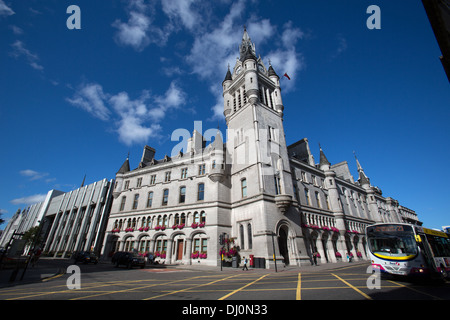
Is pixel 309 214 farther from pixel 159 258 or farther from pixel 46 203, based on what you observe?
pixel 46 203

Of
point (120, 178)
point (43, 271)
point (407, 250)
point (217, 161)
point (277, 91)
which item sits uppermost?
point (277, 91)

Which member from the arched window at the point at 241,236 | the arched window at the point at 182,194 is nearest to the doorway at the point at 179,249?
the arched window at the point at 182,194

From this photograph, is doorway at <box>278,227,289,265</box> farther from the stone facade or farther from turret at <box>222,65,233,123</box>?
turret at <box>222,65,233,123</box>

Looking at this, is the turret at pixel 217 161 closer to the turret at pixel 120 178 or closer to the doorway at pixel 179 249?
the doorway at pixel 179 249

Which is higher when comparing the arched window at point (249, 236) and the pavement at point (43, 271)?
the arched window at point (249, 236)

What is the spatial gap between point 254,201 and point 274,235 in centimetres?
417

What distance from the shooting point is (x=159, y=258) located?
1035 inches

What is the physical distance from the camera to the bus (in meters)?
10.0

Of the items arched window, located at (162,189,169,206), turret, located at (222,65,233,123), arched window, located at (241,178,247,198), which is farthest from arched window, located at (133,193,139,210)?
turret, located at (222,65,233,123)

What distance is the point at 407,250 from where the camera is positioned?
1049 cm

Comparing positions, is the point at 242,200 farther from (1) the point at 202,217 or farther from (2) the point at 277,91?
(2) the point at 277,91

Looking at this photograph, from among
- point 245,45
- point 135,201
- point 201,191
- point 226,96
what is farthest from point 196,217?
point 245,45

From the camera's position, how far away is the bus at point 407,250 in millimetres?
10047
